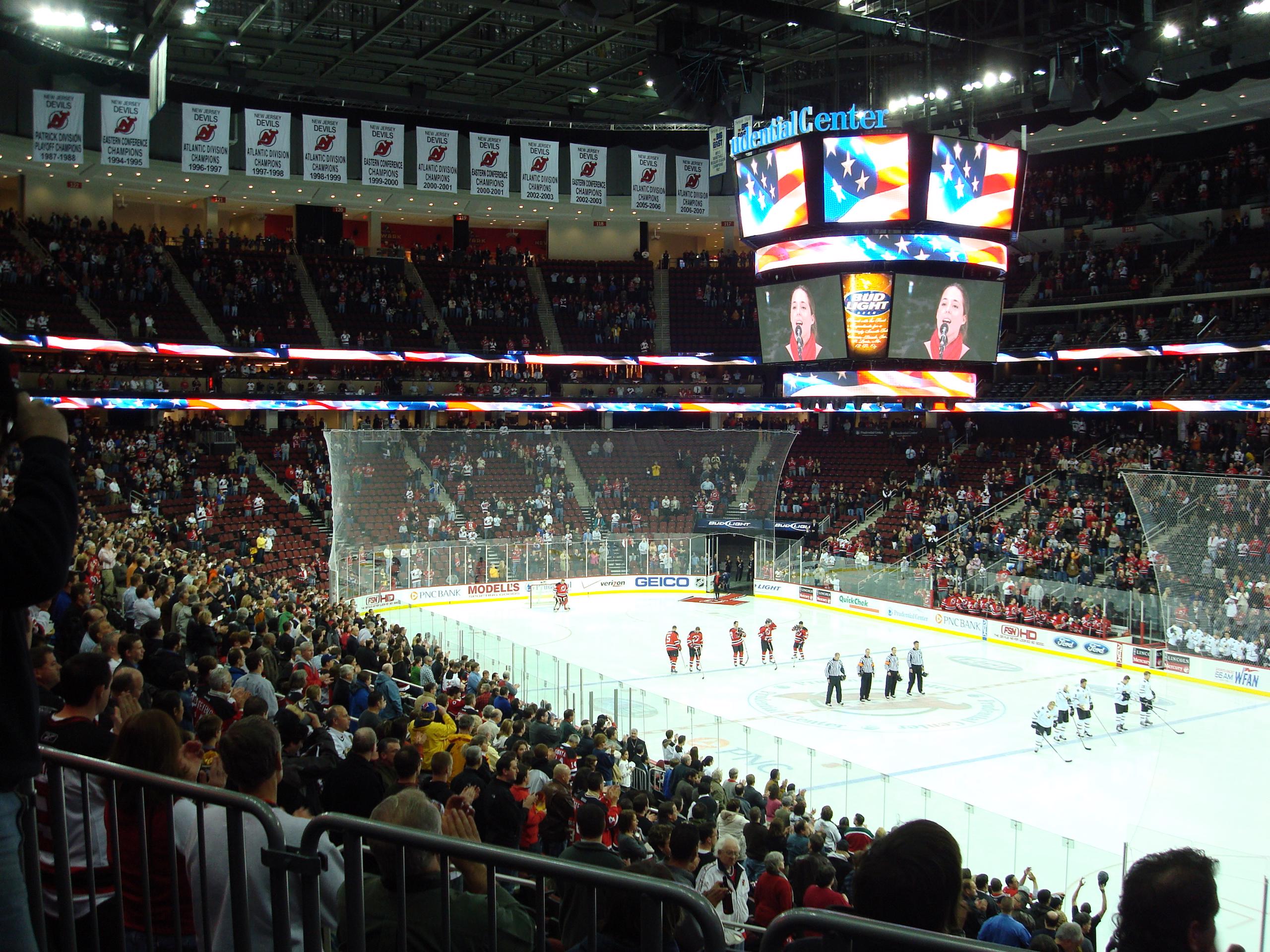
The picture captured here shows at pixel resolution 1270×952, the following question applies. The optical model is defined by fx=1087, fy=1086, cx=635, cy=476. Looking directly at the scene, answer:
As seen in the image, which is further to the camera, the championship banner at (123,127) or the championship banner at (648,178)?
the championship banner at (648,178)

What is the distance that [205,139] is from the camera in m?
22.8

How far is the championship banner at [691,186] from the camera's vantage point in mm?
28734

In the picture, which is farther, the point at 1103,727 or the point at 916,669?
the point at 916,669

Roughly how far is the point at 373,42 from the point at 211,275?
1094 centimetres

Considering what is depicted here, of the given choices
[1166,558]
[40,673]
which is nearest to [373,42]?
[1166,558]

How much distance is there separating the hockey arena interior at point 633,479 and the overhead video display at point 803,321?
0.11m

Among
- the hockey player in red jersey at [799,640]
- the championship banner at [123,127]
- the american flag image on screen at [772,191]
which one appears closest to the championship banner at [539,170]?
the american flag image on screen at [772,191]

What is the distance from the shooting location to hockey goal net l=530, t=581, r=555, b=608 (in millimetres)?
31078

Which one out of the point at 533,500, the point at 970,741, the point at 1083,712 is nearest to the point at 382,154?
the point at 533,500

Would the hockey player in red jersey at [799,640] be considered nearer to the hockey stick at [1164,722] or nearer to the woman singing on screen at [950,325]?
the woman singing on screen at [950,325]

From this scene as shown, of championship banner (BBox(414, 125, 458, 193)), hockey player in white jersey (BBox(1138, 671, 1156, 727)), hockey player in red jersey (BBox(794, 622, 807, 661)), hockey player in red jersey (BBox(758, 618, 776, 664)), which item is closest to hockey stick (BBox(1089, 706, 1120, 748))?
hockey player in white jersey (BBox(1138, 671, 1156, 727))

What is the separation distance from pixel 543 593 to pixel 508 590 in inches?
40.9

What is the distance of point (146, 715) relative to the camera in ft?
11.3

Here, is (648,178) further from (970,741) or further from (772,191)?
(970,741)
